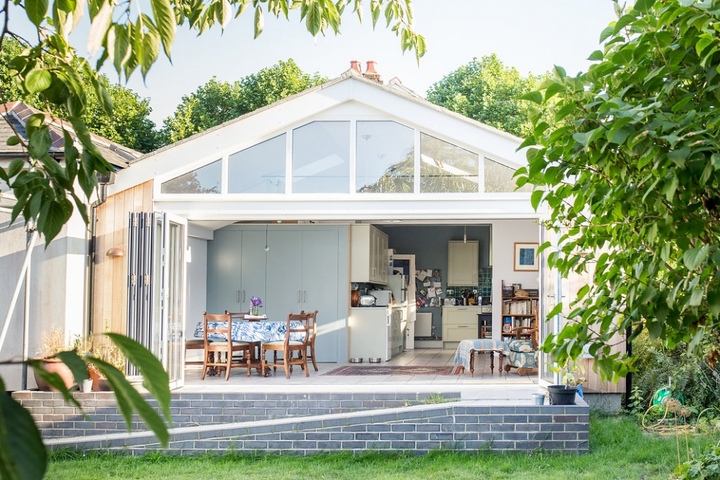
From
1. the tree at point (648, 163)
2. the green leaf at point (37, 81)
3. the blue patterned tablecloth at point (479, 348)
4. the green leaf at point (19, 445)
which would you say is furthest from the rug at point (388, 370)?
the green leaf at point (19, 445)

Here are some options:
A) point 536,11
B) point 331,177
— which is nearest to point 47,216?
point 331,177

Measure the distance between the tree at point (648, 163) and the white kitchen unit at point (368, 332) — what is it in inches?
482

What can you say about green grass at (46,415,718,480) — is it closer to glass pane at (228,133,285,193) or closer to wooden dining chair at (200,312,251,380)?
wooden dining chair at (200,312,251,380)

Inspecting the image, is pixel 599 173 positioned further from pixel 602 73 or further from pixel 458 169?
pixel 458 169

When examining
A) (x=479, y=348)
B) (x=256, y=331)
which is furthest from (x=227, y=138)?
(x=479, y=348)

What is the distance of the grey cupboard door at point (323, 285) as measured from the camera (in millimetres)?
14320

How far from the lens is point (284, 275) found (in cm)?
1445

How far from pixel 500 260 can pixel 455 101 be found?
15.7 metres

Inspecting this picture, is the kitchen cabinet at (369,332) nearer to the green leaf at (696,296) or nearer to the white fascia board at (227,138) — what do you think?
the white fascia board at (227,138)

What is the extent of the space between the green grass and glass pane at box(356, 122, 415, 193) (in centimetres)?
346

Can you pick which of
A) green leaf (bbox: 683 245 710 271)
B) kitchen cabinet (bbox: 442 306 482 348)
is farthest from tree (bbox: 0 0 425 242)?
kitchen cabinet (bbox: 442 306 482 348)

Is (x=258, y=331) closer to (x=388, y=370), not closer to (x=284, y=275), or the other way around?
(x=388, y=370)

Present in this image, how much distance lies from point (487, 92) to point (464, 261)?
12.3 metres

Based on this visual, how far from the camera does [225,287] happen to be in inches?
579
